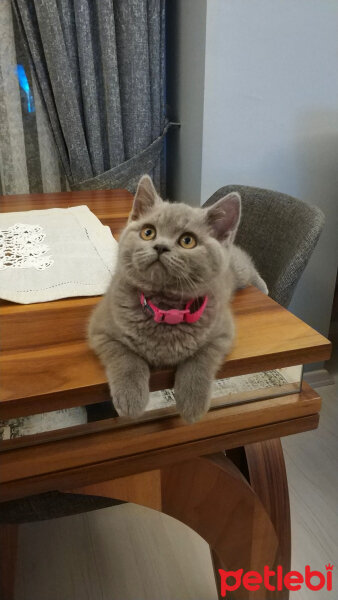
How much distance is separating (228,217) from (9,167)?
4.64 ft

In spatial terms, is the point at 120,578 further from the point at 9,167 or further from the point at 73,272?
the point at 9,167

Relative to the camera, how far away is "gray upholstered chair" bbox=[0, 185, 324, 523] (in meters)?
0.81

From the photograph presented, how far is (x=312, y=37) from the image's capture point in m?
1.62

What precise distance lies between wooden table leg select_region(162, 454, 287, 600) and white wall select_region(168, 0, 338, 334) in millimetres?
1199

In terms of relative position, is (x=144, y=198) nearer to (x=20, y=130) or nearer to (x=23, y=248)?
(x=23, y=248)

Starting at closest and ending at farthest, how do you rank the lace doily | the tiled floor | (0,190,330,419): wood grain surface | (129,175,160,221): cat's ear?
1. (0,190,330,419): wood grain surface
2. (129,175,160,221): cat's ear
3. the lace doily
4. the tiled floor

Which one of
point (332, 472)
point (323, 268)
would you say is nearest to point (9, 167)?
point (323, 268)

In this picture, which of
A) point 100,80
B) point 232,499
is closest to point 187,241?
point 232,499

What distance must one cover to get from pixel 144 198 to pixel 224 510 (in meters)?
0.55

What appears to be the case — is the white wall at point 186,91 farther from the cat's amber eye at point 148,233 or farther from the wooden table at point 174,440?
the cat's amber eye at point 148,233

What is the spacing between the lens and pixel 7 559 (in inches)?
43.3

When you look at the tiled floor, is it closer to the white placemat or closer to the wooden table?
the wooden table

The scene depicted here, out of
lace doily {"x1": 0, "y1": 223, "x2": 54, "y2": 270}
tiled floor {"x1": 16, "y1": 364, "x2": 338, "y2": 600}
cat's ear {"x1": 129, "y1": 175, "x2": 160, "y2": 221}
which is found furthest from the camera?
tiled floor {"x1": 16, "y1": 364, "x2": 338, "y2": 600}

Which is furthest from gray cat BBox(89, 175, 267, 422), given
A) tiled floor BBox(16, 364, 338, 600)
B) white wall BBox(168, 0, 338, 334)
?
white wall BBox(168, 0, 338, 334)
